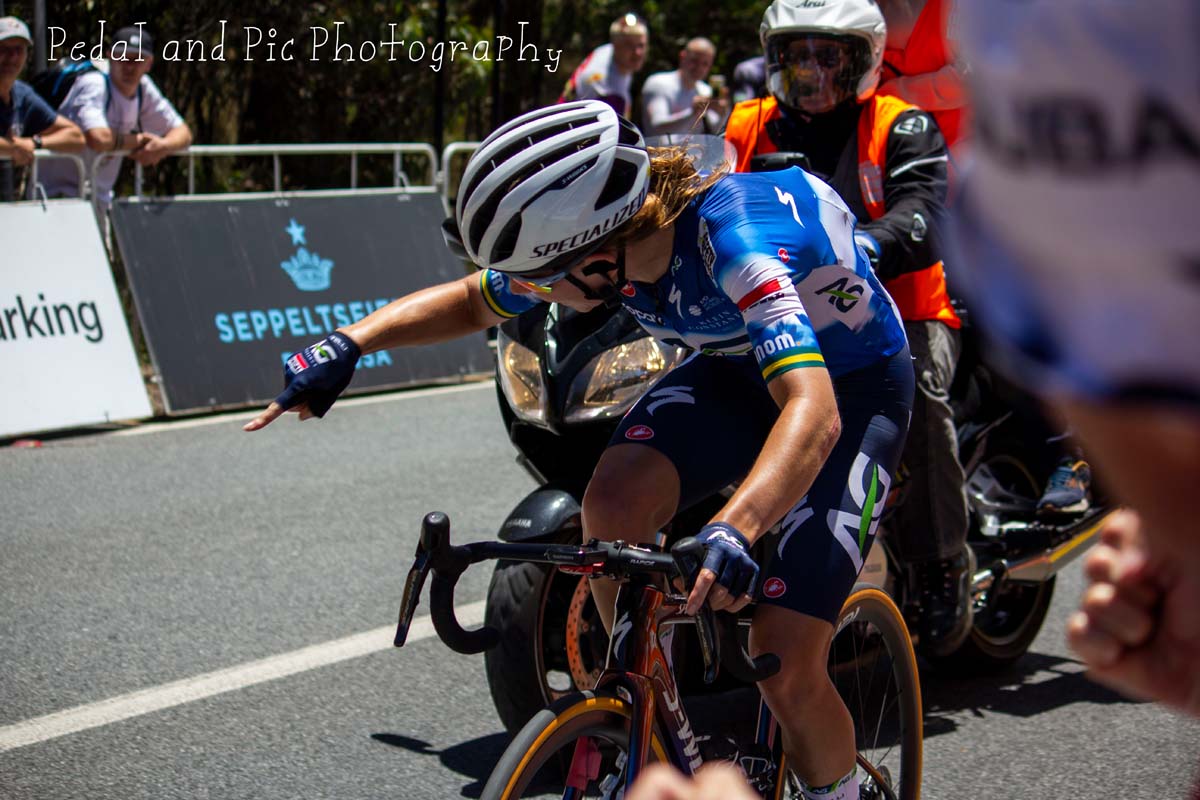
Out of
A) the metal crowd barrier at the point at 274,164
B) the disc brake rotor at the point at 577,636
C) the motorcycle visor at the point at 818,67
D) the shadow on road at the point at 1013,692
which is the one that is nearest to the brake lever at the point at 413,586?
the disc brake rotor at the point at 577,636

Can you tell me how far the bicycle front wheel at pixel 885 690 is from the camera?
3.40 metres

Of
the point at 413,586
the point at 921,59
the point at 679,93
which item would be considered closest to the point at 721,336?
the point at 413,586

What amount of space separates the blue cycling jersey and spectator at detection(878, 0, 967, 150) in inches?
85.4

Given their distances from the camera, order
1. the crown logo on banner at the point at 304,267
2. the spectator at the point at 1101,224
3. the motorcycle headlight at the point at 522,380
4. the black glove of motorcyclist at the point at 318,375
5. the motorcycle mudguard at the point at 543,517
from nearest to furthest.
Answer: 1. the spectator at the point at 1101,224
2. the black glove of motorcyclist at the point at 318,375
3. the motorcycle mudguard at the point at 543,517
4. the motorcycle headlight at the point at 522,380
5. the crown logo on banner at the point at 304,267

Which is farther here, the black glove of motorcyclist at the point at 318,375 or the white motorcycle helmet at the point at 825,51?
the white motorcycle helmet at the point at 825,51

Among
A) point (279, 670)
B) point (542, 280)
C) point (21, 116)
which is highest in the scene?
point (542, 280)

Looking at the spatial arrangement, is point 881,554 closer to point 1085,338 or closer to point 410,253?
point 1085,338

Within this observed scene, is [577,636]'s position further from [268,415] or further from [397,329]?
[268,415]

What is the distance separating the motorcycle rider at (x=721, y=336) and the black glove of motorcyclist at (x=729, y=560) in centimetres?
10

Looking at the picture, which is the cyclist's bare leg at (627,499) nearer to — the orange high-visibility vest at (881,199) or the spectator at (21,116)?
the orange high-visibility vest at (881,199)

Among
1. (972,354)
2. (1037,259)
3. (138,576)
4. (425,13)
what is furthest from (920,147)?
(425,13)

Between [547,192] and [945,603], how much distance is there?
2.37 metres

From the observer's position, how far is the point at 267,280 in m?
9.35

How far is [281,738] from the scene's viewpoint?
4.20m
